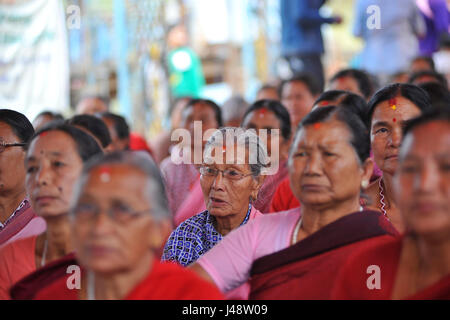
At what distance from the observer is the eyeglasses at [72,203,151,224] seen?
2.17 meters

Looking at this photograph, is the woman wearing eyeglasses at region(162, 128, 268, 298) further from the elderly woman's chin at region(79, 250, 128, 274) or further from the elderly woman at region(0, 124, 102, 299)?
the elderly woman's chin at region(79, 250, 128, 274)

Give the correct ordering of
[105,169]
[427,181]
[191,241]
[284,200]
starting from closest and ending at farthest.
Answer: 1. [427,181]
2. [105,169]
3. [191,241]
4. [284,200]

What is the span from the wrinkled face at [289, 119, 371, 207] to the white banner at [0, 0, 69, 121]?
358cm

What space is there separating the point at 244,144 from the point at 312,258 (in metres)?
1.01

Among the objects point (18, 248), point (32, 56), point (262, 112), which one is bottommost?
point (18, 248)

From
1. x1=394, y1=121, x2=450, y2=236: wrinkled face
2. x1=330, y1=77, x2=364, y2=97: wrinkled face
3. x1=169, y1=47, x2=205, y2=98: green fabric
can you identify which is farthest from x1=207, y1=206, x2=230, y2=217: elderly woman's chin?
x1=169, y1=47, x2=205, y2=98: green fabric

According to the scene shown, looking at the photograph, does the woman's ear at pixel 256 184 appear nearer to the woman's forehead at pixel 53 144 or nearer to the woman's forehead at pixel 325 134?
the woman's forehead at pixel 325 134

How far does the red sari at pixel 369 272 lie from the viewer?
2.34 m

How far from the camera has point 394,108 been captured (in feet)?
11.5

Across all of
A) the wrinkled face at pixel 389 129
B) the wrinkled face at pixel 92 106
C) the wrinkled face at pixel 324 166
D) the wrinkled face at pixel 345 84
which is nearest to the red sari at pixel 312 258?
the wrinkled face at pixel 324 166

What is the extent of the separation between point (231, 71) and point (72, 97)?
328 centimetres

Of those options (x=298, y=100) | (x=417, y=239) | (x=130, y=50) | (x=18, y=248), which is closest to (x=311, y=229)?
(x=417, y=239)

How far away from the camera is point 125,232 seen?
217 centimetres

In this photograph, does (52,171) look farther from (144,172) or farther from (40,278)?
(144,172)
